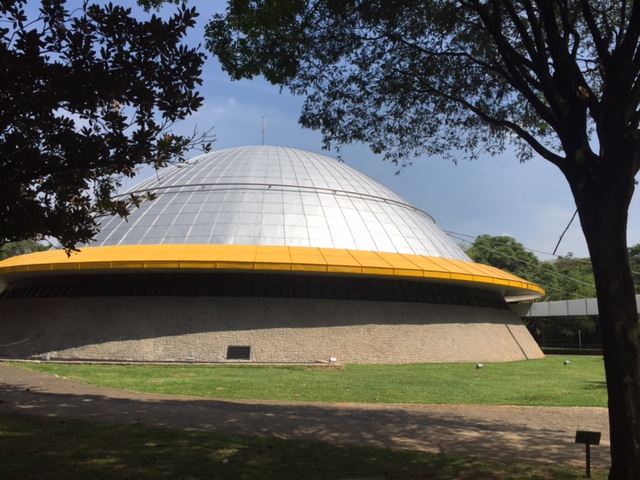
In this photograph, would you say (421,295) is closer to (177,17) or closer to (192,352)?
(192,352)

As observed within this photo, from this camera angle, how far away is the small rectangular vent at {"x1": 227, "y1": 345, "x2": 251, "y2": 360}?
21.0m

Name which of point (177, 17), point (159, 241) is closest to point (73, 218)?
point (177, 17)

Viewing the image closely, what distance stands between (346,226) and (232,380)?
37.4 feet

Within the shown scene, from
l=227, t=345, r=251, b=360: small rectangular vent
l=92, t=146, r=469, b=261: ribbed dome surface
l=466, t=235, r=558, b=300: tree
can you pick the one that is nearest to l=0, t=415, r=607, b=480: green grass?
l=227, t=345, r=251, b=360: small rectangular vent

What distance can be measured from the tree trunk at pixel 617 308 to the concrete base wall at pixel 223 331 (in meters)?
15.1

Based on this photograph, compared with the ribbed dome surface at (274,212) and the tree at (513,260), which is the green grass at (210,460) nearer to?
the ribbed dome surface at (274,212)

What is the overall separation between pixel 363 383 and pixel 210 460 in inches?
373

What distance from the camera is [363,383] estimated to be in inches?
636

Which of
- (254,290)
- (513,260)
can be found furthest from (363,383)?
(513,260)

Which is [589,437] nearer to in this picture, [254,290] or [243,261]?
[243,261]

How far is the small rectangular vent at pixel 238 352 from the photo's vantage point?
68.9 feet

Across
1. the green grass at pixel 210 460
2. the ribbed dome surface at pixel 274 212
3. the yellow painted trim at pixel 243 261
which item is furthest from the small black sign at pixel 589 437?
the ribbed dome surface at pixel 274 212

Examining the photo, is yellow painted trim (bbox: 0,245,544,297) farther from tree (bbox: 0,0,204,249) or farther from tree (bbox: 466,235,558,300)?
tree (bbox: 466,235,558,300)

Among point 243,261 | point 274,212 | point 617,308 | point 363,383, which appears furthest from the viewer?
point 274,212
